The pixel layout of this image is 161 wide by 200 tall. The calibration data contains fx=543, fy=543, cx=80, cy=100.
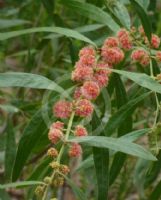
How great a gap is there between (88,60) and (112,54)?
0.22 ft

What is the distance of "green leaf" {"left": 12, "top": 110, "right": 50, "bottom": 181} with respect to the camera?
101 centimetres

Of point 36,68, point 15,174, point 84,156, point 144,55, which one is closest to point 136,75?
point 144,55

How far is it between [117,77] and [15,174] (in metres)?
0.30

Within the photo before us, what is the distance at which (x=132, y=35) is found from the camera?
1.11 metres

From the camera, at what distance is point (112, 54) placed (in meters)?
1.01

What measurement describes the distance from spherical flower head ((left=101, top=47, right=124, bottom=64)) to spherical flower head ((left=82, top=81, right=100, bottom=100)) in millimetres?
110

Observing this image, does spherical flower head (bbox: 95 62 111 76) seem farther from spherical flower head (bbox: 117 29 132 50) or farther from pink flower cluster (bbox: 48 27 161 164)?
spherical flower head (bbox: 117 29 132 50)

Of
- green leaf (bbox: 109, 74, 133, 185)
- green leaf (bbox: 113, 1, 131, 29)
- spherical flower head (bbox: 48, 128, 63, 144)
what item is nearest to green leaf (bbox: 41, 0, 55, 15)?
green leaf (bbox: 113, 1, 131, 29)

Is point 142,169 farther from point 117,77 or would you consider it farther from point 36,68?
point 36,68

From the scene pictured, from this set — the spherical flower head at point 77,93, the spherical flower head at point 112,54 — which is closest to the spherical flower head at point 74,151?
the spherical flower head at point 77,93

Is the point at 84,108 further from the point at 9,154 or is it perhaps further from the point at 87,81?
the point at 9,154

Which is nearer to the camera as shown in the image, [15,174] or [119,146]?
[119,146]

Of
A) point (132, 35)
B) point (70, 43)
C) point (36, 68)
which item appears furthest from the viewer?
point (36, 68)

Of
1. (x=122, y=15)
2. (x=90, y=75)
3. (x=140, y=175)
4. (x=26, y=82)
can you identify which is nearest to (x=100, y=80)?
(x=90, y=75)
